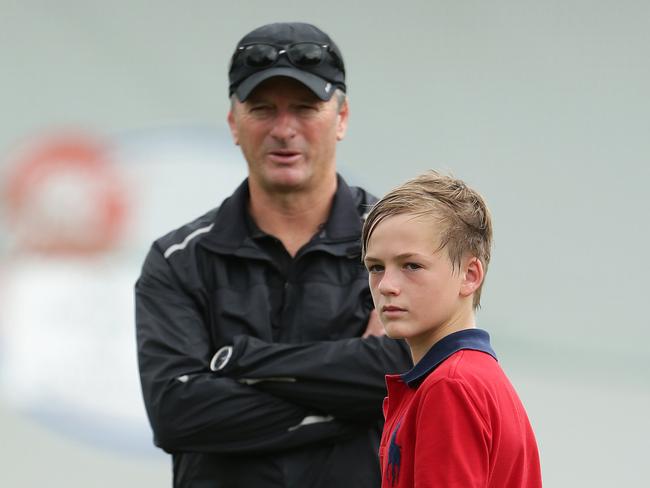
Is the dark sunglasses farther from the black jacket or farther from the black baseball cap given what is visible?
the black jacket

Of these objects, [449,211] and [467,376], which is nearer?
[467,376]

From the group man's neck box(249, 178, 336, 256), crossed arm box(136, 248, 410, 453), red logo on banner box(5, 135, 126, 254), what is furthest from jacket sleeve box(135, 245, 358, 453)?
red logo on banner box(5, 135, 126, 254)

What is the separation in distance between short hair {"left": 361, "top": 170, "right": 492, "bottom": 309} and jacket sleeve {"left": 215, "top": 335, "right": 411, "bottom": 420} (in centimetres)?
51

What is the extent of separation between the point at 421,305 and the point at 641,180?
9.76 feet

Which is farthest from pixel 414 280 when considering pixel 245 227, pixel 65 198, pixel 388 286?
pixel 65 198

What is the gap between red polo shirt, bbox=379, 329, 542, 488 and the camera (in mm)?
1434

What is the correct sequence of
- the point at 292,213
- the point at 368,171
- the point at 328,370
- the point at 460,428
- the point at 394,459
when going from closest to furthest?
1. the point at 460,428
2. the point at 394,459
3. the point at 328,370
4. the point at 292,213
5. the point at 368,171

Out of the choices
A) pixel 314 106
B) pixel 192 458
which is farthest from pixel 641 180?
pixel 192 458

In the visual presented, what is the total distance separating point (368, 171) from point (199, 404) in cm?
218

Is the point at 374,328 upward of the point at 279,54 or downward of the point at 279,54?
downward

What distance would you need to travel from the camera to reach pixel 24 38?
13.9ft

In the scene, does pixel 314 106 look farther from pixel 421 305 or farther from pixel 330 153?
pixel 421 305

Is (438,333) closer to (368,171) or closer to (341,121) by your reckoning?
(341,121)

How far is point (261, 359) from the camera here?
7.12ft
